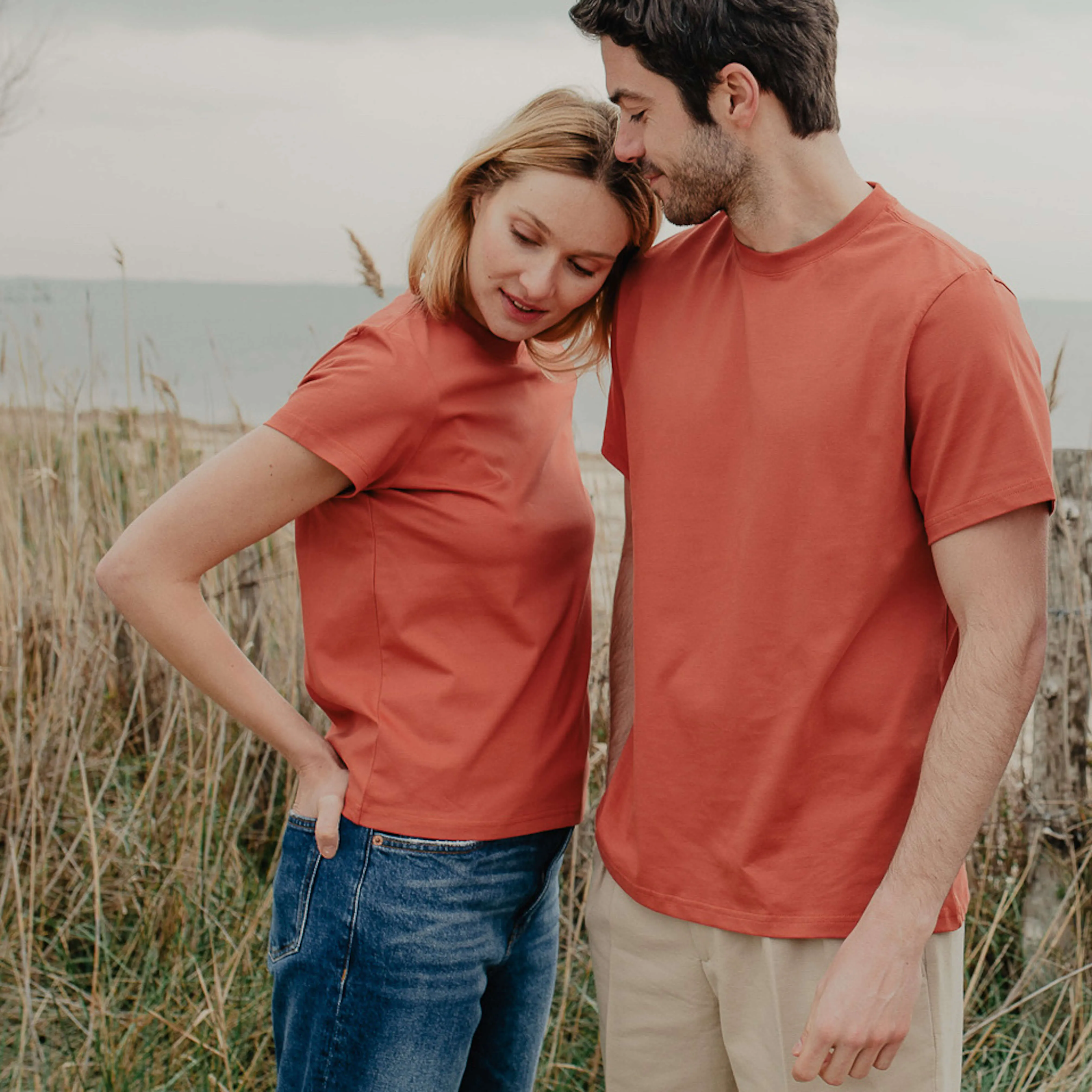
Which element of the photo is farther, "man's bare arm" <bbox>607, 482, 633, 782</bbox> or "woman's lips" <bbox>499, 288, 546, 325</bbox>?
"man's bare arm" <bbox>607, 482, 633, 782</bbox>

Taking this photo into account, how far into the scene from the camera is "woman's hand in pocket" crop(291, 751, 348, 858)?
1.48 metres

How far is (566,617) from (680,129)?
2.12 feet

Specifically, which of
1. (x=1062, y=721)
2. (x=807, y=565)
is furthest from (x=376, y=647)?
(x=1062, y=721)

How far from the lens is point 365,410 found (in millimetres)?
1381

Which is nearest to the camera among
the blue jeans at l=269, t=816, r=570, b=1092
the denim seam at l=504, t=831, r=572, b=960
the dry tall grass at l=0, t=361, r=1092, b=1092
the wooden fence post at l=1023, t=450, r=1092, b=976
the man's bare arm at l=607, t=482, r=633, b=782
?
the blue jeans at l=269, t=816, r=570, b=1092

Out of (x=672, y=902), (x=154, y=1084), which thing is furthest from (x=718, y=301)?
(x=154, y=1084)

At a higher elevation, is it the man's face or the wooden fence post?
the man's face

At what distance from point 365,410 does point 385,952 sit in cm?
68

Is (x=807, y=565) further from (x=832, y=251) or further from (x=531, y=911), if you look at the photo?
(x=531, y=911)

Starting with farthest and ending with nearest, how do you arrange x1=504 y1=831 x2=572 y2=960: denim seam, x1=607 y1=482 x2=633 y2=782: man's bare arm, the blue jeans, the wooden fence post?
the wooden fence post, x1=607 y1=482 x2=633 y2=782: man's bare arm, x1=504 y1=831 x2=572 y2=960: denim seam, the blue jeans

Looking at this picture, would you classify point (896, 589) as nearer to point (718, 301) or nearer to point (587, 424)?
point (718, 301)

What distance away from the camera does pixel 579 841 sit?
257 cm

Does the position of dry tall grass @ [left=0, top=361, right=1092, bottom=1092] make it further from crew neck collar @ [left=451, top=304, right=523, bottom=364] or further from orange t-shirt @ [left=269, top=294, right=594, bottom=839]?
crew neck collar @ [left=451, top=304, right=523, bottom=364]

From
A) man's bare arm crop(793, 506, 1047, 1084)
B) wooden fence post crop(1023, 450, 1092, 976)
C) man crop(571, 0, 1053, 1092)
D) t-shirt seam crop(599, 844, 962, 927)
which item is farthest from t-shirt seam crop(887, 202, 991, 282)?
wooden fence post crop(1023, 450, 1092, 976)
